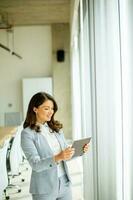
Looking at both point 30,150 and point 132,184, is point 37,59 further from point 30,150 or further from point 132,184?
point 132,184

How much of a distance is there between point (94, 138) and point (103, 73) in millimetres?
645

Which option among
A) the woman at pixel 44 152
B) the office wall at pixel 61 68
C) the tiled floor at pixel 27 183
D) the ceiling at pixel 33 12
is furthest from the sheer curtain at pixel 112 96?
the office wall at pixel 61 68

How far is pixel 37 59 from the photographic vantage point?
11.9m

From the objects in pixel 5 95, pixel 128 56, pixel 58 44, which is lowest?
pixel 5 95

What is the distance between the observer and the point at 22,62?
38.9 feet

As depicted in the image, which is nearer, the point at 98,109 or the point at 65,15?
the point at 98,109

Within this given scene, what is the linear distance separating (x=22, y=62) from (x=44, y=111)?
956 centimetres

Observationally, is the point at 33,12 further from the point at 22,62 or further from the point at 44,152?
the point at 44,152

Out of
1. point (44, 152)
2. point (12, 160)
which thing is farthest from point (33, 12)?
point (44, 152)

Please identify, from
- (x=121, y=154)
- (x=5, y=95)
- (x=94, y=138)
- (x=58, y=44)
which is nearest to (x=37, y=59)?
(x=58, y=44)

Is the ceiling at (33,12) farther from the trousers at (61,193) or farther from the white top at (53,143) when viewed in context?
the trousers at (61,193)

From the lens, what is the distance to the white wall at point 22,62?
38.6 feet

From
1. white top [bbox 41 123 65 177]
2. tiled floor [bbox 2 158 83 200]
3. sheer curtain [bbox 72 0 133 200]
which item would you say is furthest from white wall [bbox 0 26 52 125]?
white top [bbox 41 123 65 177]

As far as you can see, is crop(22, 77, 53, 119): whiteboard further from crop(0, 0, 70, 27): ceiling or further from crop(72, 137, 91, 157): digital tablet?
crop(72, 137, 91, 157): digital tablet
